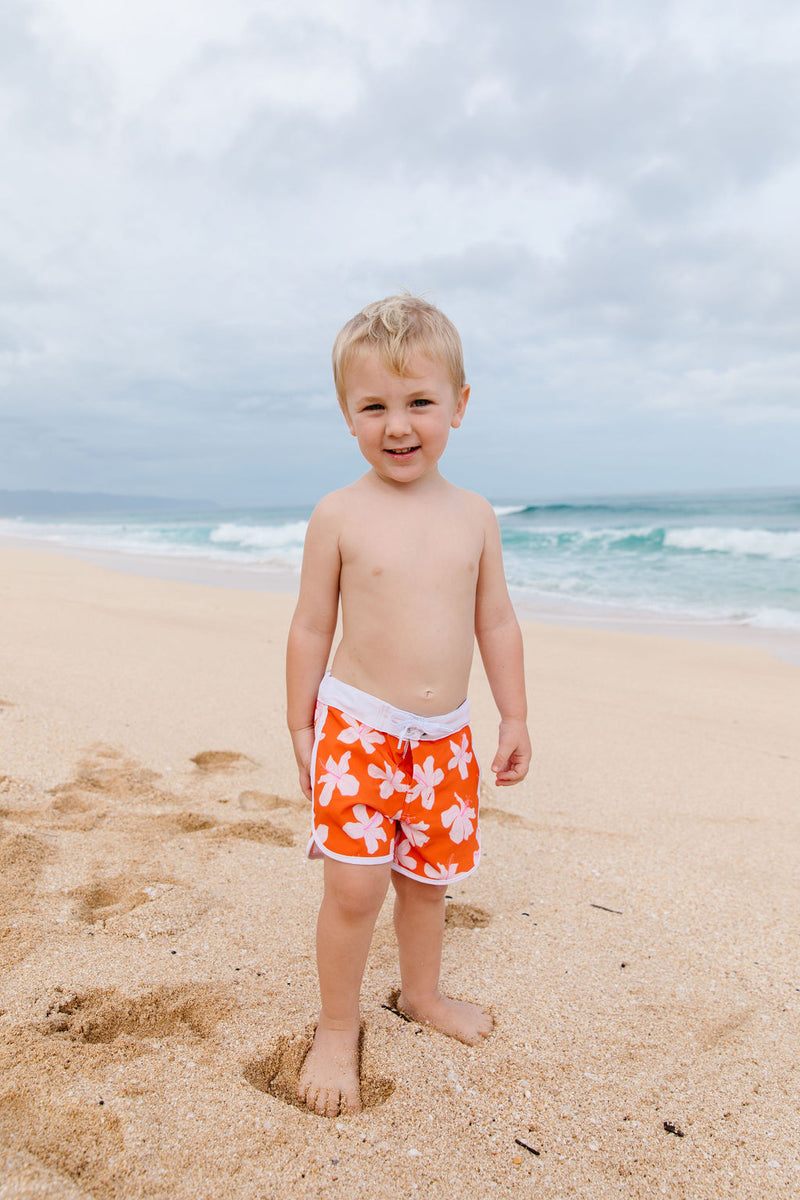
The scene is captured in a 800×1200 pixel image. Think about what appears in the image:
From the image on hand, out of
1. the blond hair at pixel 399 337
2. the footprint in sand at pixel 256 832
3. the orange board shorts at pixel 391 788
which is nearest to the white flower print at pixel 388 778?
the orange board shorts at pixel 391 788

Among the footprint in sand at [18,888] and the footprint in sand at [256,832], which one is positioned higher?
the footprint in sand at [18,888]

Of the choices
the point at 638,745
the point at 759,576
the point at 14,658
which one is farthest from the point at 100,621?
the point at 759,576

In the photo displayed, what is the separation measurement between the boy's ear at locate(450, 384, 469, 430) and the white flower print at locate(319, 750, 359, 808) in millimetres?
880

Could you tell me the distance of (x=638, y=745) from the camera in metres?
4.15

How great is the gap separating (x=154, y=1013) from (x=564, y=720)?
3.17 m

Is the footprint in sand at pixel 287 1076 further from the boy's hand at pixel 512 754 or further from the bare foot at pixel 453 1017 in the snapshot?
the boy's hand at pixel 512 754

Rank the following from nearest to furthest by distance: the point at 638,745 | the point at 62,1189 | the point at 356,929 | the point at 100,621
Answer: the point at 62,1189 < the point at 356,929 < the point at 638,745 < the point at 100,621

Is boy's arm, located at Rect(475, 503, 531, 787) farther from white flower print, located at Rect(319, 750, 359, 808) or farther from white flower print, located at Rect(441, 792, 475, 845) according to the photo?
white flower print, located at Rect(319, 750, 359, 808)

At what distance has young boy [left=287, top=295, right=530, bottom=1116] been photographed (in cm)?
179

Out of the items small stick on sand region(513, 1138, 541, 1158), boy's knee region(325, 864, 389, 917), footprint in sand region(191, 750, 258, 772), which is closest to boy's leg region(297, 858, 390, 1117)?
boy's knee region(325, 864, 389, 917)

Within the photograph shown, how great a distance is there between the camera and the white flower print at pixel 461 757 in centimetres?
191

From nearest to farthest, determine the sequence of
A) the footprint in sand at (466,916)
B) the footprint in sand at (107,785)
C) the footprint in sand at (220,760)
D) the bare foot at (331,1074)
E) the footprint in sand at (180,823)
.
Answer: the bare foot at (331,1074) < the footprint in sand at (466,916) < the footprint in sand at (180,823) < the footprint in sand at (107,785) < the footprint in sand at (220,760)

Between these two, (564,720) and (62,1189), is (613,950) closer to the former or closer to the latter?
(62,1189)

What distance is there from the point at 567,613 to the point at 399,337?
8910mm
